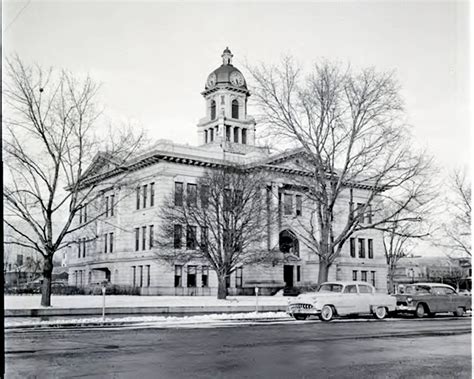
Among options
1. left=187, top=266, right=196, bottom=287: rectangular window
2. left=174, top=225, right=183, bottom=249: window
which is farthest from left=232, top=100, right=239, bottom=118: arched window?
left=174, top=225, right=183, bottom=249: window

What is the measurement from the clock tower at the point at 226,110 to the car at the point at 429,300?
37721 mm

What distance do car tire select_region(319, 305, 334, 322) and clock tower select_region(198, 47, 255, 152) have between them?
39.9 meters

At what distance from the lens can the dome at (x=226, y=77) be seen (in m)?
64.4

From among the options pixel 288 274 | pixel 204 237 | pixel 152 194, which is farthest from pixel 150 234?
pixel 204 237

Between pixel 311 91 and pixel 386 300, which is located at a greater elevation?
pixel 311 91

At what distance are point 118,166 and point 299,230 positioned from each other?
81.4ft

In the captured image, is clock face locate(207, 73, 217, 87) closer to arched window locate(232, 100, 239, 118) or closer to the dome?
the dome

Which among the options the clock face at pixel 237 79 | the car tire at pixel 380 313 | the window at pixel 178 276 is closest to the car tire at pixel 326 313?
the car tire at pixel 380 313

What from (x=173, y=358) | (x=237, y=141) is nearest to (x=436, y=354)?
(x=173, y=358)

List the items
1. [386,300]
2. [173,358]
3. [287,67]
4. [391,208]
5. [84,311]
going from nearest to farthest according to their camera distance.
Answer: [173,358] < [386,300] < [84,311] < [287,67] < [391,208]

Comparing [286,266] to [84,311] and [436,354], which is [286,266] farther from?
[436,354]

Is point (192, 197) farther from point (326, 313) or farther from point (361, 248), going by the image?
point (326, 313)

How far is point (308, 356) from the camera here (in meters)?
12.3

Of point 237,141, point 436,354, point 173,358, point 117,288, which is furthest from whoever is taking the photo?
point 237,141
